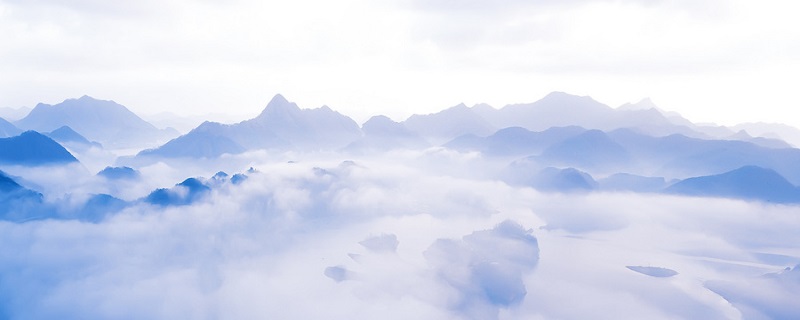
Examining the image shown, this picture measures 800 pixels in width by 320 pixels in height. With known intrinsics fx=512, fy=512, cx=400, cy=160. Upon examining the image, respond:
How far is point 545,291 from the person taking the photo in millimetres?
146125

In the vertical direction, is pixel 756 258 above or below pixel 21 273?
above

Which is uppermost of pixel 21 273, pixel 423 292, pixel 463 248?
pixel 463 248

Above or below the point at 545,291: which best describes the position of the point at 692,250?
above

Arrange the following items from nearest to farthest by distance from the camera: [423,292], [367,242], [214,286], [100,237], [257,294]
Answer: [423,292] < [257,294] < [214,286] < [100,237] < [367,242]

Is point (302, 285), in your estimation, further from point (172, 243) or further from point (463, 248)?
point (172, 243)

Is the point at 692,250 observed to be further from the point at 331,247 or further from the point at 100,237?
the point at 100,237

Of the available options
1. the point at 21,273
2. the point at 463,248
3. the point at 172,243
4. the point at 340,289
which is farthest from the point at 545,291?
the point at 21,273

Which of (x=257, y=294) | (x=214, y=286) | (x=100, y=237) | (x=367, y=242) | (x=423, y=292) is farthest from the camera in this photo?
(x=367, y=242)

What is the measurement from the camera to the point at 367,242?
186 meters

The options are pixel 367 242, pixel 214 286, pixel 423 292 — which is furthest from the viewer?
pixel 367 242

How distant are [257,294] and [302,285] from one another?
13.6 meters

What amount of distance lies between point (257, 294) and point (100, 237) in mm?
73807

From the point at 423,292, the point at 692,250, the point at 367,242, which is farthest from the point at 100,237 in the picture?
the point at 692,250

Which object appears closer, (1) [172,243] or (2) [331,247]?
(1) [172,243]
